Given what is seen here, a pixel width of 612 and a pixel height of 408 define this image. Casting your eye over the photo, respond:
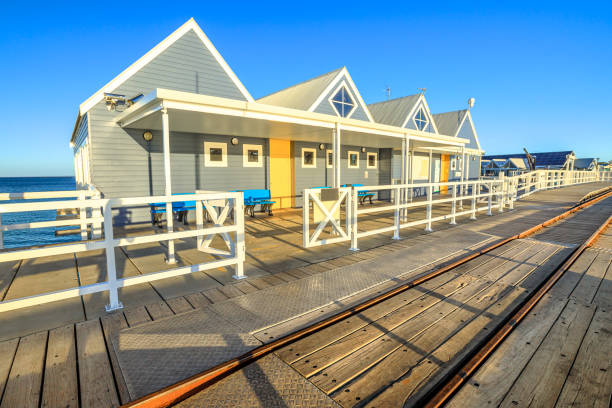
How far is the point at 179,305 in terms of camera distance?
10.7ft

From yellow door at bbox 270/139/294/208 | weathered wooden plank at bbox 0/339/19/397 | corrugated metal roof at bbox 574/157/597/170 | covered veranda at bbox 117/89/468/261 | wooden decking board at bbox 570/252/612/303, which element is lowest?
weathered wooden plank at bbox 0/339/19/397

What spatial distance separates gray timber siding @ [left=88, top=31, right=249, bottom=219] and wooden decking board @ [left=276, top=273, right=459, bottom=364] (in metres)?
7.09

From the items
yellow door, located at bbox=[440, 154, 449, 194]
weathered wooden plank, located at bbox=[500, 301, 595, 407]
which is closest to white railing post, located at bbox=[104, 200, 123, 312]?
weathered wooden plank, located at bbox=[500, 301, 595, 407]

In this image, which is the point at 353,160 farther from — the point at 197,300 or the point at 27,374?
the point at 27,374

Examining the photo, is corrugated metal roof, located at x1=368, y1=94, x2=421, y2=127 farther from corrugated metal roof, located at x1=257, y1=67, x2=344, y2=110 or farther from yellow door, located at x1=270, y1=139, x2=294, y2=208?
yellow door, located at x1=270, y1=139, x2=294, y2=208

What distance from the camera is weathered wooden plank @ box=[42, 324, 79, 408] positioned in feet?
6.15

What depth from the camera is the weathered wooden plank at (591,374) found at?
1839 mm

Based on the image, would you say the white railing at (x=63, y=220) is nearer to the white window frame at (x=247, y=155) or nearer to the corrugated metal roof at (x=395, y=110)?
the white window frame at (x=247, y=155)

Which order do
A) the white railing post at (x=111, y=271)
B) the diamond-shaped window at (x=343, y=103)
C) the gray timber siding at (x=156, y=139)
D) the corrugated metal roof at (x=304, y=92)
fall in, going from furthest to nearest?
the diamond-shaped window at (x=343, y=103)
the corrugated metal roof at (x=304, y=92)
the gray timber siding at (x=156, y=139)
the white railing post at (x=111, y=271)

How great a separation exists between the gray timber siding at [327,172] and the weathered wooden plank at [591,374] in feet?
27.3

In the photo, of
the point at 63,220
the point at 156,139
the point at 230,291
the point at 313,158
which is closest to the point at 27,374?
the point at 230,291

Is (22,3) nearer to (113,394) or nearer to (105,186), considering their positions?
(105,186)

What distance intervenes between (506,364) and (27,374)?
334 cm

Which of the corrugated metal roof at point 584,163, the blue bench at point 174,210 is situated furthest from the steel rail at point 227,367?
the corrugated metal roof at point 584,163
